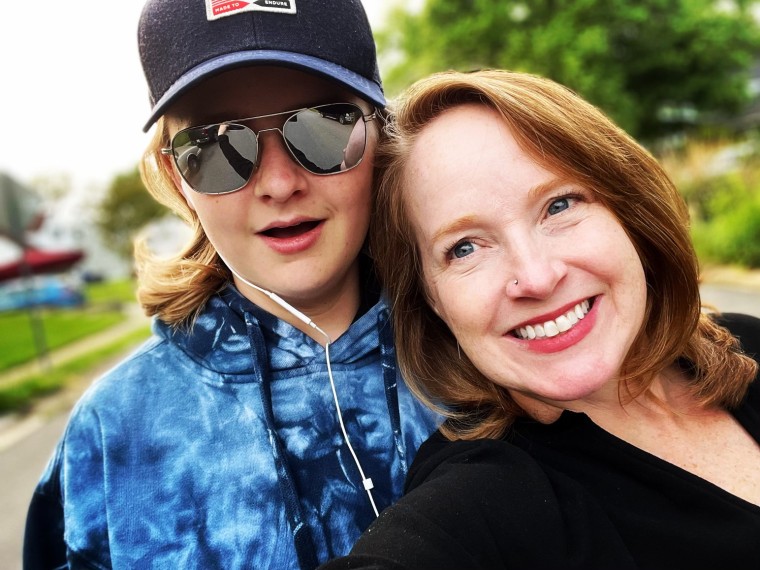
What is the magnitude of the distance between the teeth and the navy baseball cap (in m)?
0.73

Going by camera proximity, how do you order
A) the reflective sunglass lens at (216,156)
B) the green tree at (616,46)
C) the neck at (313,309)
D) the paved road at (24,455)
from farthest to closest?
the green tree at (616,46) → the paved road at (24,455) → the neck at (313,309) → the reflective sunglass lens at (216,156)

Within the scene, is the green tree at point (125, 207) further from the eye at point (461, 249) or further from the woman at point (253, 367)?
the eye at point (461, 249)

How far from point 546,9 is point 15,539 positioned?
20.4 m

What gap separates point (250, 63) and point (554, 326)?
3.10 feet

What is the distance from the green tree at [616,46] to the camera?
1825 centimetres

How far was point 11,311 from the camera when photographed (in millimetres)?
24531

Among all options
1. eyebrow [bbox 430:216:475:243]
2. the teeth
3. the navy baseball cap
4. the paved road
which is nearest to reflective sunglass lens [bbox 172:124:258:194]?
the navy baseball cap

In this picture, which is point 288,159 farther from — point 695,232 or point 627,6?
point 627,6

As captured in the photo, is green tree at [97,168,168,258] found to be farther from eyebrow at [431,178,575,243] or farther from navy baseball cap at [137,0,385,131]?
eyebrow at [431,178,575,243]

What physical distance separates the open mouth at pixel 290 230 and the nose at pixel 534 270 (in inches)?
20.0

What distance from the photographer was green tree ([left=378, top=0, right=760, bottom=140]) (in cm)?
1825

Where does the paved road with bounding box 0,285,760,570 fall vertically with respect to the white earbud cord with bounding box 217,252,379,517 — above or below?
below

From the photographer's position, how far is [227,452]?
4.72 ft

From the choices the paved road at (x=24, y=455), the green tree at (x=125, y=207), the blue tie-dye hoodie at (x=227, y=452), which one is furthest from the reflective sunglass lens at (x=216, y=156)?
the green tree at (x=125, y=207)
